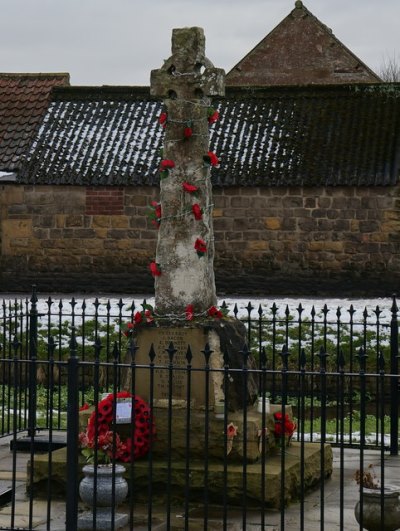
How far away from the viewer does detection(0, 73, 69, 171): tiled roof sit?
28.3m

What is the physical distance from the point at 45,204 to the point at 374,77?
44.4 feet

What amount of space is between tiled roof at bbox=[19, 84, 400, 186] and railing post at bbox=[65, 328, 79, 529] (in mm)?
17916

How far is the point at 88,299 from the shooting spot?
24.0 meters

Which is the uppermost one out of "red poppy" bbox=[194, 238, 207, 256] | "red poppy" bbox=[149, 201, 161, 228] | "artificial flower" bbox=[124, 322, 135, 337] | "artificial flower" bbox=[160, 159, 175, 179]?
"artificial flower" bbox=[160, 159, 175, 179]

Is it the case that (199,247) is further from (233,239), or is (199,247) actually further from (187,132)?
(233,239)

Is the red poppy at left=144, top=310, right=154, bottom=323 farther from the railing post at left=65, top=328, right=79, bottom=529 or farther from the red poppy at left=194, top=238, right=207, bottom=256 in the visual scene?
the railing post at left=65, top=328, right=79, bottom=529

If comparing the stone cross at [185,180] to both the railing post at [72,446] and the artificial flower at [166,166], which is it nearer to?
the artificial flower at [166,166]

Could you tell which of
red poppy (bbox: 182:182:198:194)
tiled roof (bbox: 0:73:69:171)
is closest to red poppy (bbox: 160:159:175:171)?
red poppy (bbox: 182:182:198:194)

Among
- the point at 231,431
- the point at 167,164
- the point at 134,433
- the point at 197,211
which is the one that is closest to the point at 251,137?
the point at 167,164

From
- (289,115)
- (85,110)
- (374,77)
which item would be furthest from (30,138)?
(374,77)

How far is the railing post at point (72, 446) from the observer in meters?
8.28

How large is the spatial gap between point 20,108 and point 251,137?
5954 millimetres

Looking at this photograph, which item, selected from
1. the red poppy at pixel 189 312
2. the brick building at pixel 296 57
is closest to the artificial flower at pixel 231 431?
the red poppy at pixel 189 312

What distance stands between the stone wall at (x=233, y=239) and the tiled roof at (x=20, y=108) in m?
1.21
